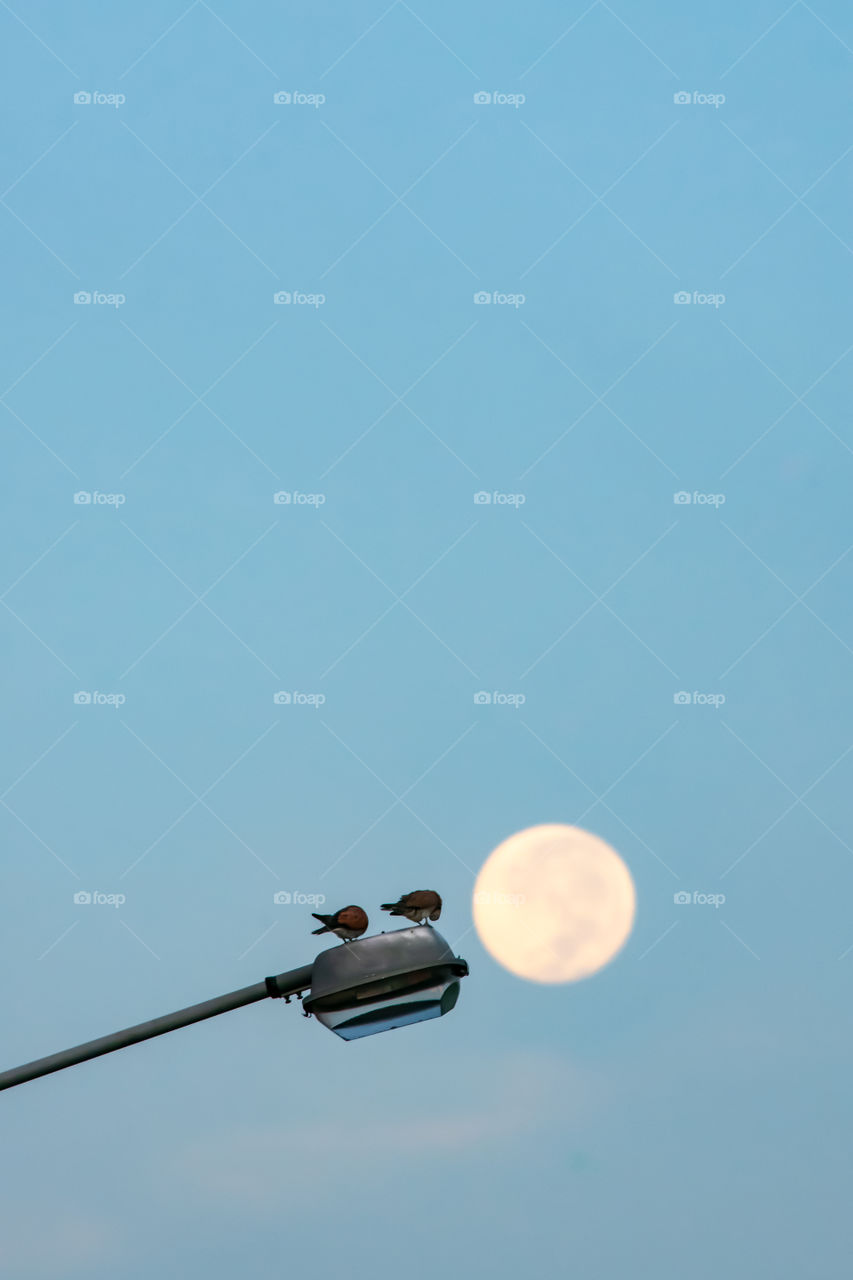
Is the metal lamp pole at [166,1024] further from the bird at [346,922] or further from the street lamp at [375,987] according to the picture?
the bird at [346,922]

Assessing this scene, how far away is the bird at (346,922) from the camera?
5.68 meters

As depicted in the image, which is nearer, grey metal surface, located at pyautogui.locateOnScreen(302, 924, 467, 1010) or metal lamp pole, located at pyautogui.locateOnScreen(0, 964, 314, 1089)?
grey metal surface, located at pyautogui.locateOnScreen(302, 924, 467, 1010)

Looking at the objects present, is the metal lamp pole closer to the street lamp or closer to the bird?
the street lamp

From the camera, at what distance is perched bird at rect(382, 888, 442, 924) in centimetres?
579

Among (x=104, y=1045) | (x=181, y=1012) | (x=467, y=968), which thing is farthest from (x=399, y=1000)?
(x=104, y=1045)

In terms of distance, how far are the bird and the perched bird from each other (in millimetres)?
170

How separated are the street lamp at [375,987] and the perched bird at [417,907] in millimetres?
72

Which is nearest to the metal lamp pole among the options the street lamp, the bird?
the street lamp

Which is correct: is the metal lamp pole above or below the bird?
below

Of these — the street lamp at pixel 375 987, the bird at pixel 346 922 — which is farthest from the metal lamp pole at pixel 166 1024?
the bird at pixel 346 922

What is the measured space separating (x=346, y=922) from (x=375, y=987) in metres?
0.41

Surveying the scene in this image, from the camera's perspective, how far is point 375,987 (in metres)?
5.62

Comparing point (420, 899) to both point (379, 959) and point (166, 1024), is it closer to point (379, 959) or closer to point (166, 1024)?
point (379, 959)

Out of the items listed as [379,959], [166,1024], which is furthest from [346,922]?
[166,1024]
